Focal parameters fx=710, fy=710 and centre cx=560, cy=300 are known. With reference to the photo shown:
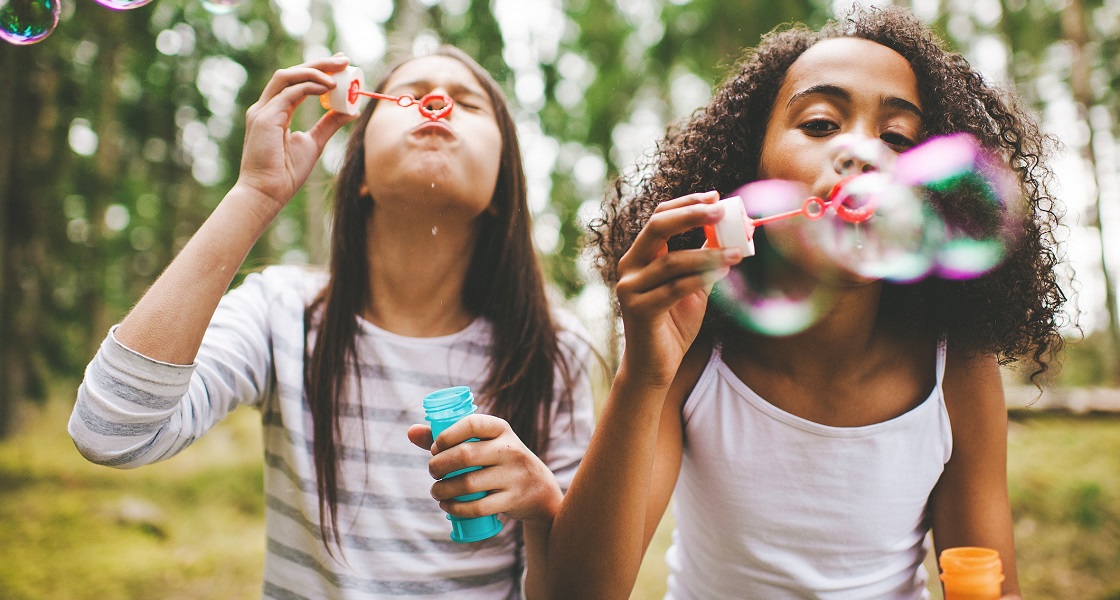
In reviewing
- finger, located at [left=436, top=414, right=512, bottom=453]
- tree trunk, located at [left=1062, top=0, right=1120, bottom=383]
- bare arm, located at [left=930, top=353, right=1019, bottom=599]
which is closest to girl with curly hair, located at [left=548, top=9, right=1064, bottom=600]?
bare arm, located at [left=930, top=353, right=1019, bottom=599]

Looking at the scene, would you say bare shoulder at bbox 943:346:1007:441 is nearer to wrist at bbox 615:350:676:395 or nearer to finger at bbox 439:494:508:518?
wrist at bbox 615:350:676:395

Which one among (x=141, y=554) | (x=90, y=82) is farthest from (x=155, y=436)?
(x=90, y=82)

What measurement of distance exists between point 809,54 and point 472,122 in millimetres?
707

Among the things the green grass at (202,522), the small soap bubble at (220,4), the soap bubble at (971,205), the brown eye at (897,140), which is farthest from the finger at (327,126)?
the green grass at (202,522)

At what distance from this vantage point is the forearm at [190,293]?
44.8 inches

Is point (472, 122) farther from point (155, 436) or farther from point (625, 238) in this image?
point (155, 436)

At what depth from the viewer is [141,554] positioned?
3.91m

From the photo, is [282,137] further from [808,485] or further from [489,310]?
[808,485]

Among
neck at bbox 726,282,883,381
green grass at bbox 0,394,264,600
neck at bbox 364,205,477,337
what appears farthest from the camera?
green grass at bbox 0,394,264,600

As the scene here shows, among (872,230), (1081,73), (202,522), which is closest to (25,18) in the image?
(872,230)

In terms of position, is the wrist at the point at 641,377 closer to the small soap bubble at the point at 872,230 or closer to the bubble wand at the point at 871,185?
the bubble wand at the point at 871,185

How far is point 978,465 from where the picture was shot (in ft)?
4.53

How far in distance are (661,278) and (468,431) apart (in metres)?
0.36

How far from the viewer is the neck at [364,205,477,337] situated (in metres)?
1.60
